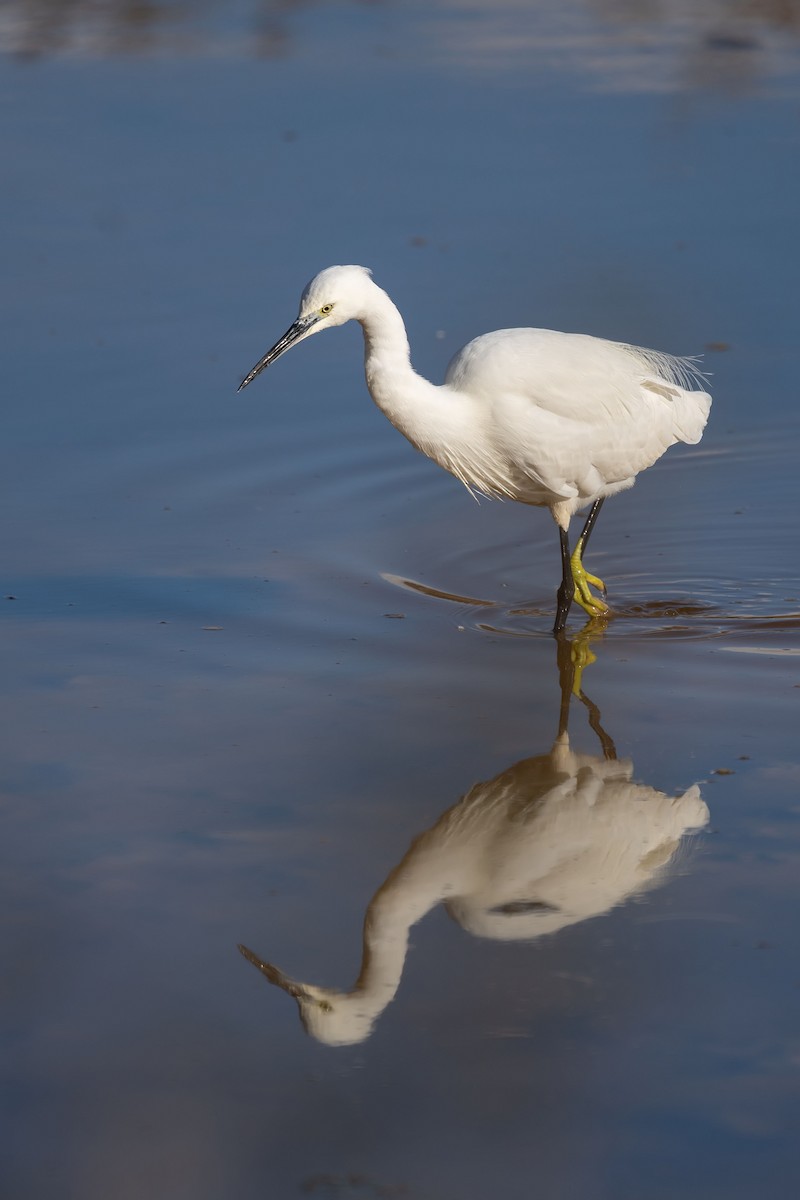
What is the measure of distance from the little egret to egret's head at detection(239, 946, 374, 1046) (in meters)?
2.47

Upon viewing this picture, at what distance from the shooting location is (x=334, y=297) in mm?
5508

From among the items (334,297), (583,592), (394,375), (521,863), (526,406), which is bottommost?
(583,592)

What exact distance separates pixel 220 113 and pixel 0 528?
6454mm

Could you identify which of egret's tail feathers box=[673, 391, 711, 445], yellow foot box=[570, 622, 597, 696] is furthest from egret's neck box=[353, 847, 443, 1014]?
egret's tail feathers box=[673, 391, 711, 445]

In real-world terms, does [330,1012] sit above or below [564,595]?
above

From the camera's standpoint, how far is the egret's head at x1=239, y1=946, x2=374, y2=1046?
364 cm

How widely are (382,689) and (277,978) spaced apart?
70.2 inches

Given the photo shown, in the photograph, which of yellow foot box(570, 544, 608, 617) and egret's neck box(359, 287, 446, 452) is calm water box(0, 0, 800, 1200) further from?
→ egret's neck box(359, 287, 446, 452)

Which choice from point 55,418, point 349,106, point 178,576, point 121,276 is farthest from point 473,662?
point 349,106

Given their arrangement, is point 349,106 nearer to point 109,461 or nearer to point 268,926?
point 109,461

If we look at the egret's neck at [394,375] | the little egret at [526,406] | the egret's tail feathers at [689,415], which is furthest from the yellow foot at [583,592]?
the egret's neck at [394,375]

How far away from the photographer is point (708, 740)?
16.4 feet

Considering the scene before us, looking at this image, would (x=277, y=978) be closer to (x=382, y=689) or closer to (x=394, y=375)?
(x=382, y=689)

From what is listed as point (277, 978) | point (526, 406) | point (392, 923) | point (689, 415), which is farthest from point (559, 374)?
point (277, 978)
